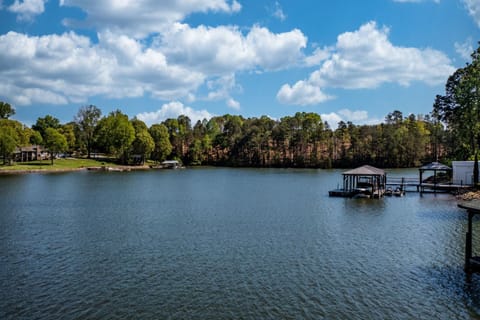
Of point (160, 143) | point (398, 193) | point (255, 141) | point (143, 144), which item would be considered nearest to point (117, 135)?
point (143, 144)

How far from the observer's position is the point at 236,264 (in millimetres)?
21672

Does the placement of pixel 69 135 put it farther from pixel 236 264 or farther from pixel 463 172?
pixel 236 264

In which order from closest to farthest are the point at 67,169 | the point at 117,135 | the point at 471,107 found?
1. the point at 471,107
2. the point at 67,169
3. the point at 117,135

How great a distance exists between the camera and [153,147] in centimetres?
13350

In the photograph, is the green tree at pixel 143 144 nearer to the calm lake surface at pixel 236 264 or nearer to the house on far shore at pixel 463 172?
the calm lake surface at pixel 236 264

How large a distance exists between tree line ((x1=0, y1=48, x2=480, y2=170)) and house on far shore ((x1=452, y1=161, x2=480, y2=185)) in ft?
201

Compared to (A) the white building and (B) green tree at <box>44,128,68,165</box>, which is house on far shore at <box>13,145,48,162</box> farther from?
(A) the white building

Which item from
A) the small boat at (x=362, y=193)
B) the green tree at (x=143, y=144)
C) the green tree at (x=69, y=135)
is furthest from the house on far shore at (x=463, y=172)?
the green tree at (x=69, y=135)

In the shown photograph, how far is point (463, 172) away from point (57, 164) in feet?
344

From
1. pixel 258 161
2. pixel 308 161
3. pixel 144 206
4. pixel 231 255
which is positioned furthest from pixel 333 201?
pixel 258 161

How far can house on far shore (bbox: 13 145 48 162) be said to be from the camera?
384 feet

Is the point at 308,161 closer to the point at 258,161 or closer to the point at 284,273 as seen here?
the point at 258,161

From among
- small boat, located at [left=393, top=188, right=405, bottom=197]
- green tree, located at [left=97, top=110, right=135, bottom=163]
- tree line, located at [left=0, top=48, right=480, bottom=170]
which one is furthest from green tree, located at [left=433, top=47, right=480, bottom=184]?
green tree, located at [left=97, top=110, right=135, bottom=163]

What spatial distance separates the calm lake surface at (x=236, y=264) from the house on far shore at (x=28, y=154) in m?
87.3
